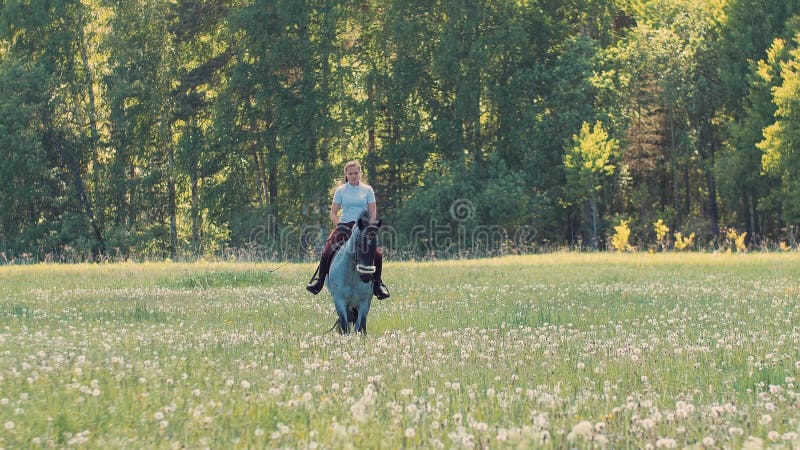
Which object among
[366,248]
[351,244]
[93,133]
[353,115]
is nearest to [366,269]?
[366,248]

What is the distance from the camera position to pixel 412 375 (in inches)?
359

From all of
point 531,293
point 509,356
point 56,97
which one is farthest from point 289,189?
point 509,356

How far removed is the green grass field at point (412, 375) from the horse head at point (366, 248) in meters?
1.11

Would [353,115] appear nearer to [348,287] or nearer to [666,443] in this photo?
[348,287]

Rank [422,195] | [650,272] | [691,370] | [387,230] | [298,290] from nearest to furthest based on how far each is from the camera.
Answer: [691,370] → [298,290] → [650,272] → [422,195] → [387,230]

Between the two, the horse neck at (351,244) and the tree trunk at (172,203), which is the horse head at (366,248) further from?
the tree trunk at (172,203)

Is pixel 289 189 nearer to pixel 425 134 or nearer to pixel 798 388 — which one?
pixel 425 134

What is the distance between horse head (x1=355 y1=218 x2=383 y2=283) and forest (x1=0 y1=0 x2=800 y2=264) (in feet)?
120

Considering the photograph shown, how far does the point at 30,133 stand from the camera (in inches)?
2226

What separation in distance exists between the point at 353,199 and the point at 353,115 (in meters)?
42.4

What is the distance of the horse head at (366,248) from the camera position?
13.9m

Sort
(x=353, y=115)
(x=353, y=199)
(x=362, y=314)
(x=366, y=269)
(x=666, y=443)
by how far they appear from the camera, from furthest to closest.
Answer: (x=353, y=115) → (x=362, y=314) → (x=353, y=199) → (x=366, y=269) → (x=666, y=443)

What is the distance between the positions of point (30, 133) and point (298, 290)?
37.7 meters

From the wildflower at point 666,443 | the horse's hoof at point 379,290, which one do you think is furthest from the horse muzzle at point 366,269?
the wildflower at point 666,443
